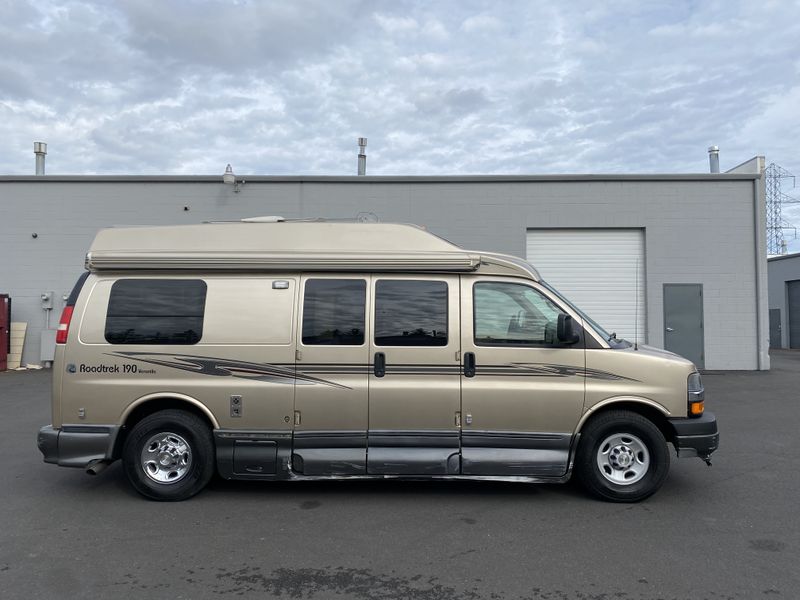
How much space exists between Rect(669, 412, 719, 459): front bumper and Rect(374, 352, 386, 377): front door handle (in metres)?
2.67

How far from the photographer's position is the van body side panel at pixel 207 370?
17.8 ft

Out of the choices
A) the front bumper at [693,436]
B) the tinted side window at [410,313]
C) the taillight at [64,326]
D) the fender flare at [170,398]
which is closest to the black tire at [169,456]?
the fender flare at [170,398]

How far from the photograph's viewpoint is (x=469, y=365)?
17.6 ft

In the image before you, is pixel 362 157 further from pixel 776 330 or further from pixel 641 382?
pixel 776 330

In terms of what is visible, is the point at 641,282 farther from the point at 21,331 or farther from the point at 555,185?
the point at 21,331

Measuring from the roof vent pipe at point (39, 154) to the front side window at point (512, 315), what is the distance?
17.9 m

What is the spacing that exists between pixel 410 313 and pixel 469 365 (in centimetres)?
74

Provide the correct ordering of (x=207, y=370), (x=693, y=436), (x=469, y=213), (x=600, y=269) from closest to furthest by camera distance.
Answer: (x=693, y=436) < (x=207, y=370) < (x=600, y=269) < (x=469, y=213)

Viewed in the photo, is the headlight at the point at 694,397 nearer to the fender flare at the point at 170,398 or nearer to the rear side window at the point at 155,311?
the fender flare at the point at 170,398

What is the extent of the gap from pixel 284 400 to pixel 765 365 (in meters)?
15.0

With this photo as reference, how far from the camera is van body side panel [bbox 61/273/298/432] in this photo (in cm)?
542

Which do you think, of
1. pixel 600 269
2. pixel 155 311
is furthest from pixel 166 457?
pixel 600 269

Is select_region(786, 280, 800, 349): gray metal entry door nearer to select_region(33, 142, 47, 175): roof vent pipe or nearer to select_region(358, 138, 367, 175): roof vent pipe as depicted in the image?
select_region(358, 138, 367, 175): roof vent pipe

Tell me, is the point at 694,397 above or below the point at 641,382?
below
